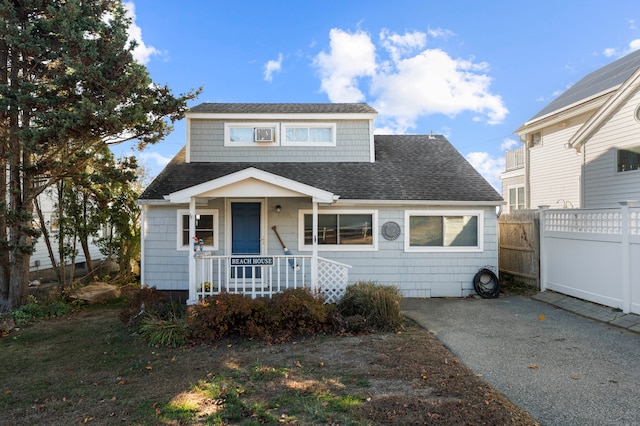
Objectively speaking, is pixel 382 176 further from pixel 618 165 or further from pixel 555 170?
pixel 555 170

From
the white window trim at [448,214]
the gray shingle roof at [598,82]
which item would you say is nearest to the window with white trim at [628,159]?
the gray shingle roof at [598,82]

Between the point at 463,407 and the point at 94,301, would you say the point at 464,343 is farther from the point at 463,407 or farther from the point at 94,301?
the point at 94,301

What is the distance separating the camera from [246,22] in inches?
502

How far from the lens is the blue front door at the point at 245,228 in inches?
386

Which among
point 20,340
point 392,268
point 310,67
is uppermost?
point 310,67

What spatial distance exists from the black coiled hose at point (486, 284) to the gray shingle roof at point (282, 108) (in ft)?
17.7

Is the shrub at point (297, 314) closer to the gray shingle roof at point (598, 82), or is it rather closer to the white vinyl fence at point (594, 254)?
the white vinyl fence at point (594, 254)

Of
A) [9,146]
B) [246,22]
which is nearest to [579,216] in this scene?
[246,22]

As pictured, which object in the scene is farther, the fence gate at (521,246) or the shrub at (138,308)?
the fence gate at (521,246)

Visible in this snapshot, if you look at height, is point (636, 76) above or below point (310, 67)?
below

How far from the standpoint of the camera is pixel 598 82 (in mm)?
14438

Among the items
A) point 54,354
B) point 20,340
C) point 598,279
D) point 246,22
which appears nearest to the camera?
point 54,354

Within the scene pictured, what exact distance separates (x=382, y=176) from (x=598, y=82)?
10.2m

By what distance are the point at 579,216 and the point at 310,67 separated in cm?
969
